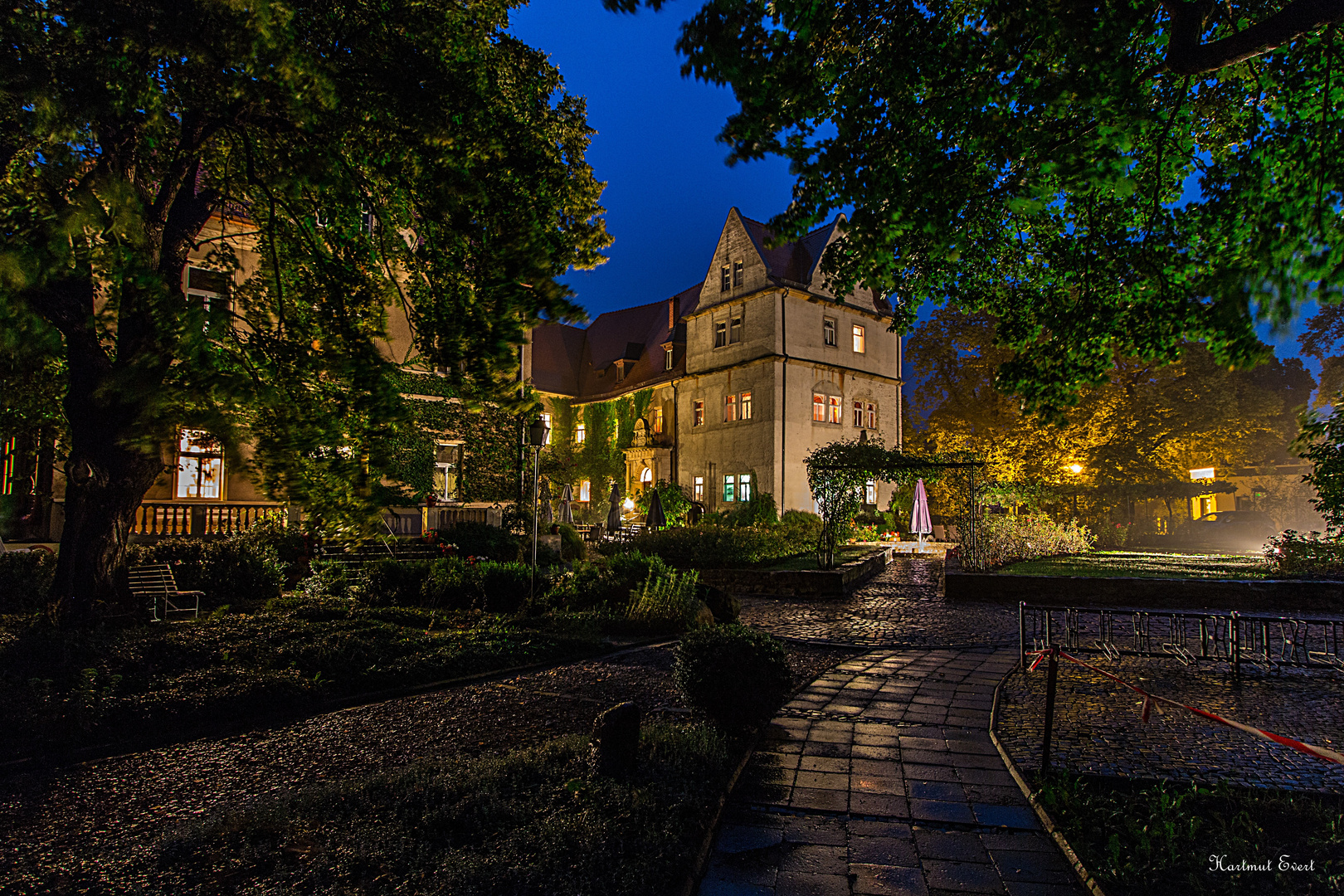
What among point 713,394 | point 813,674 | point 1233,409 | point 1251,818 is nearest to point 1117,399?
point 1233,409

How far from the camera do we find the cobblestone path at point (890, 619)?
1070 centimetres

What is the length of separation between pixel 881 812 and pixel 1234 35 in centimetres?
593

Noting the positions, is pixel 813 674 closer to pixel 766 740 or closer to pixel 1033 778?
pixel 766 740

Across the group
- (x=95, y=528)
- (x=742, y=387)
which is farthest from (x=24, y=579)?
(x=742, y=387)

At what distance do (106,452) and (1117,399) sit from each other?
32.8 m

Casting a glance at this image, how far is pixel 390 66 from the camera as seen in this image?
434 cm

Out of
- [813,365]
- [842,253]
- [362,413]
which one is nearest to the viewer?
[362,413]

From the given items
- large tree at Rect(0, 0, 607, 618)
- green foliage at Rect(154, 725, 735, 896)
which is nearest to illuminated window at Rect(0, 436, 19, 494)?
large tree at Rect(0, 0, 607, 618)

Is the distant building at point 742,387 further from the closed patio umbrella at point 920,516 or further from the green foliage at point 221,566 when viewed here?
the green foliage at point 221,566

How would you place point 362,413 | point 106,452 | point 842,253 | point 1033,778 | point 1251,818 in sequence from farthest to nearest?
point 106,452
point 842,253
point 1033,778
point 1251,818
point 362,413

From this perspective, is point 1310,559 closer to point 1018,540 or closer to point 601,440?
point 1018,540

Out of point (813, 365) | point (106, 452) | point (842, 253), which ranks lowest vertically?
point (106, 452)

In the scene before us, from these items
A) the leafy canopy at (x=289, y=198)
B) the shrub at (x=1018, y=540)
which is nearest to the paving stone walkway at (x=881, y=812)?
the leafy canopy at (x=289, y=198)

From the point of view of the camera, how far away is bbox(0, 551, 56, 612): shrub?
33.9 feet
